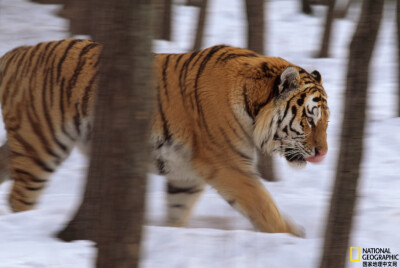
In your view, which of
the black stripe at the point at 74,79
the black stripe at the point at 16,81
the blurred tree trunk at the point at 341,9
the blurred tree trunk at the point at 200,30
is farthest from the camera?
the blurred tree trunk at the point at 341,9

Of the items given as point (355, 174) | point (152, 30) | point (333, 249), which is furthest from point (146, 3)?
point (333, 249)

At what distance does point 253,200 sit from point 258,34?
2.47m

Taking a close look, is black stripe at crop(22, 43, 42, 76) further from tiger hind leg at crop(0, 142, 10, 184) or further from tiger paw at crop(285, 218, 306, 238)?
tiger paw at crop(285, 218, 306, 238)

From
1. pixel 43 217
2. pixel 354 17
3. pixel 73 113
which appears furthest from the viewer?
pixel 354 17

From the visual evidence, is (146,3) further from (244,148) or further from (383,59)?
(383,59)

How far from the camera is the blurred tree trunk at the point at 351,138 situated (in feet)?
11.6

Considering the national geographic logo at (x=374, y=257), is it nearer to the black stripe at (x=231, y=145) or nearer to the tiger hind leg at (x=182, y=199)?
the black stripe at (x=231, y=145)

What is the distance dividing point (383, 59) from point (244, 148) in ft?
27.5

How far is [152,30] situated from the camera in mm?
2969

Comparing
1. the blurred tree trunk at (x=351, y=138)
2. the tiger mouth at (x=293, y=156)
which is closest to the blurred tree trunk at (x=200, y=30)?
the tiger mouth at (x=293, y=156)

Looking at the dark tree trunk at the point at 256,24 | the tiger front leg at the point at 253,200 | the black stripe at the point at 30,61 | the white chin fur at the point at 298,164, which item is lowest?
the tiger front leg at the point at 253,200

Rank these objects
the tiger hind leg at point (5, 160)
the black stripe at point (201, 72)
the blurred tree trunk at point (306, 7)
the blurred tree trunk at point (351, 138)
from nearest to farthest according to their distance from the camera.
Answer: the blurred tree trunk at point (351, 138)
the black stripe at point (201, 72)
the tiger hind leg at point (5, 160)
the blurred tree trunk at point (306, 7)

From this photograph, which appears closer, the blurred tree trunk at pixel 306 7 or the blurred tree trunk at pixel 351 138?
the blurred tree trunk at pixel 351 138

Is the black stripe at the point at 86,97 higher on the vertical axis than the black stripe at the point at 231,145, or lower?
higher
